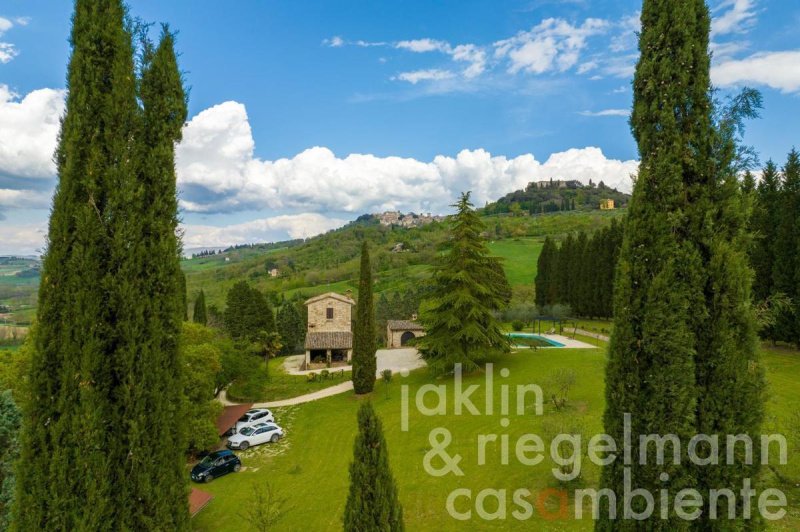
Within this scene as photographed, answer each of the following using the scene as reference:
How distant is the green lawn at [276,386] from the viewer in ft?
88.1

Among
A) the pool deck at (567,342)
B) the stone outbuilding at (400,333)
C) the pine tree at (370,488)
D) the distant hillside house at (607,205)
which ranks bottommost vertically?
the stone outbuilding at (400,333)

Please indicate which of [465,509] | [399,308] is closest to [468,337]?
[465,509]

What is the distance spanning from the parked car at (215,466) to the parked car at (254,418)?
3.48 m

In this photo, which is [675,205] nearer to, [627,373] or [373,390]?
[627,373]

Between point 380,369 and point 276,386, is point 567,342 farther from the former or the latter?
point 276,386

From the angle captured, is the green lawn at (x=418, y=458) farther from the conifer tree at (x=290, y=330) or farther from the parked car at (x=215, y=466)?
the conifer tree at (x=290, y=330)

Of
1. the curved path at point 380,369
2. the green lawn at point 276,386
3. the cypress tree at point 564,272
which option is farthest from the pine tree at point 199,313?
the cypress tree at point 564,272

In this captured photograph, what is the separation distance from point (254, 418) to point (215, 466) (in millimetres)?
5511

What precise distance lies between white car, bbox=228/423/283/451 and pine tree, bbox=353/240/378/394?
20.3ft

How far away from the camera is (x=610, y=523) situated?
20.4 feet

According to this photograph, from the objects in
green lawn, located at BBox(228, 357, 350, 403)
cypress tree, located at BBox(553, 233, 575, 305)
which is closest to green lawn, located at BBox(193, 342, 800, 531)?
green lawn, located at BBox(228, 357, 350, 403)

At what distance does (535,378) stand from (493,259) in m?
7.95

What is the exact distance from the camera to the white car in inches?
783

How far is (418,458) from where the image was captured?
16016 millimetres
